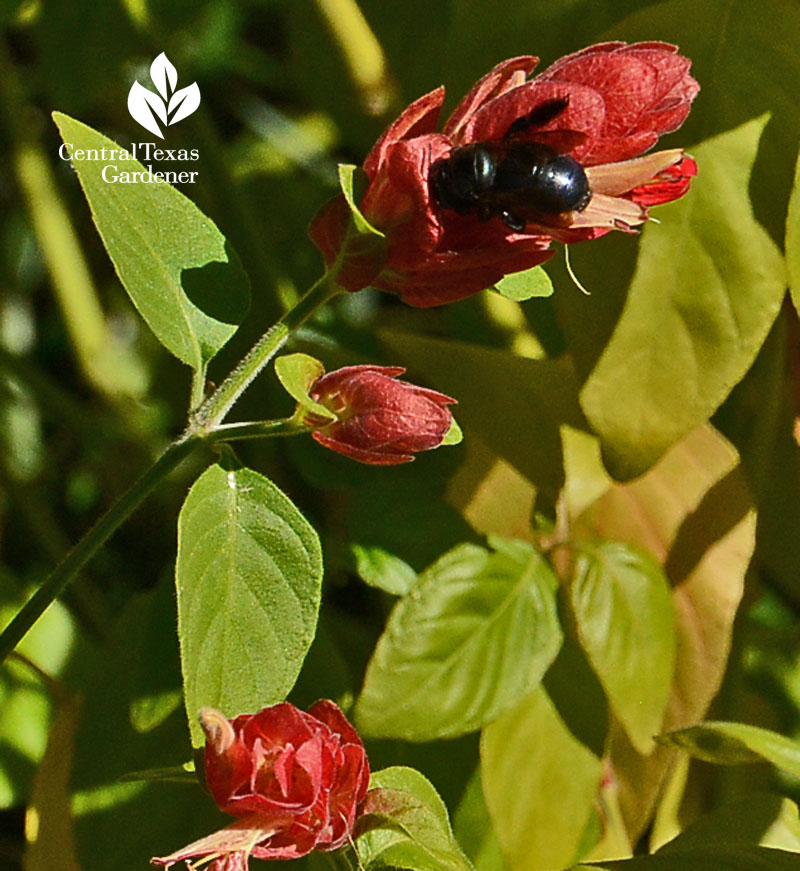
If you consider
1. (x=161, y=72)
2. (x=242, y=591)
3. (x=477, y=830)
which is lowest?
(x=477, y=830)

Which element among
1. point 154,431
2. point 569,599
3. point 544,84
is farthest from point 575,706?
point 154,431

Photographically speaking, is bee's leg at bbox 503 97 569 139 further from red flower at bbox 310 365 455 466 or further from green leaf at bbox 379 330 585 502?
green leaf at bbox 379 330 585 502

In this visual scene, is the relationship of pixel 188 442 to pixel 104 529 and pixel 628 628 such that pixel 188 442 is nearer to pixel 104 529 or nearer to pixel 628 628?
pixel 104 529

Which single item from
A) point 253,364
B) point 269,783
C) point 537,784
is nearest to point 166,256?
point 253,364

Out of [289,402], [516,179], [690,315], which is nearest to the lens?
[516,179]

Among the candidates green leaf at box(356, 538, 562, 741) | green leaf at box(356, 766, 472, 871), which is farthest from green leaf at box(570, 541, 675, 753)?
green leaf at box(356, 766, 472, 871)

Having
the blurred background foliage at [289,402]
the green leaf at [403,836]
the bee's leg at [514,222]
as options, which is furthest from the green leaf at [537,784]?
the bee's leg at [514,222]
